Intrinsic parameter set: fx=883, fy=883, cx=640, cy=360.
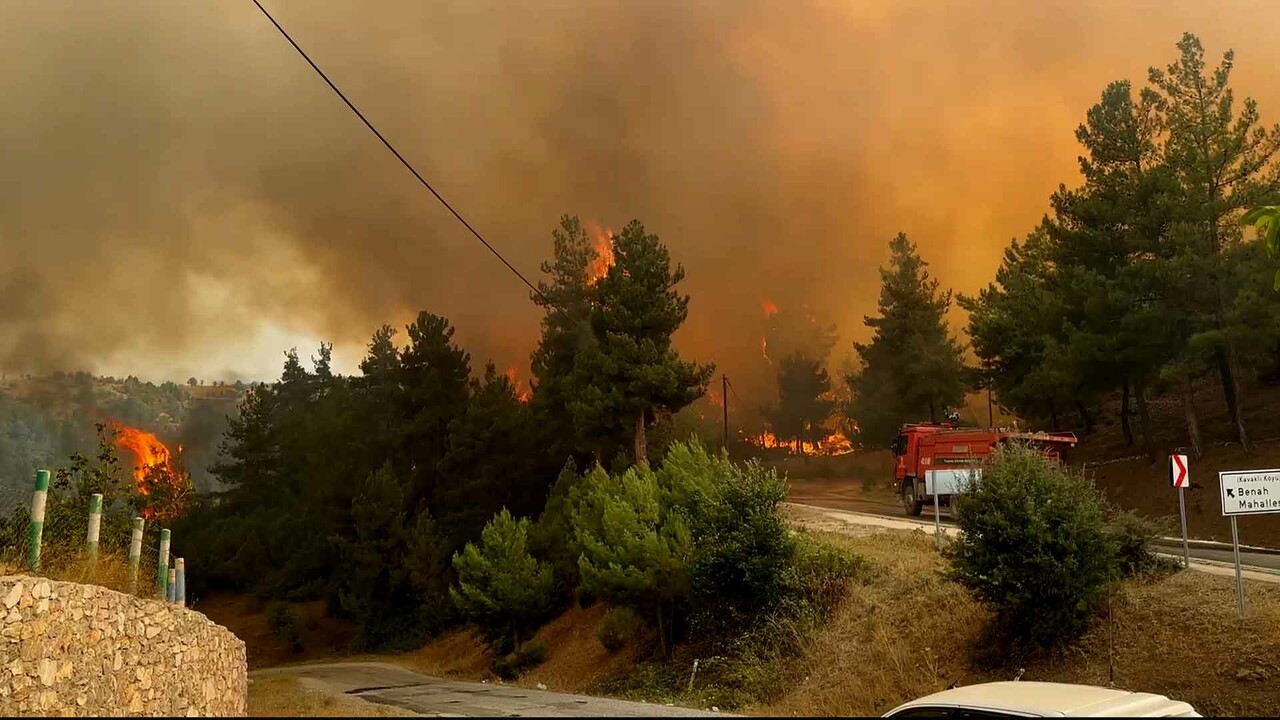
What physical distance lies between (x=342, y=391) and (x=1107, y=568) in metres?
96.4

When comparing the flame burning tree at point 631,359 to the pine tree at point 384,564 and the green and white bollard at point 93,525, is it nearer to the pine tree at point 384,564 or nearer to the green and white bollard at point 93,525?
the pine tree at point 384,564

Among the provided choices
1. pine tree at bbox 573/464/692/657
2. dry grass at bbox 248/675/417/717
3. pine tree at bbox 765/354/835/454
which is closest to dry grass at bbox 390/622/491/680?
pine tree at bbox 573/464/692/657

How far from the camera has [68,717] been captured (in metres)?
10.2

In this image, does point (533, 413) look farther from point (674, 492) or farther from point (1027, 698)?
point (1027, 698)

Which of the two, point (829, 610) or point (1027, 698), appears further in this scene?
point (829, 610)

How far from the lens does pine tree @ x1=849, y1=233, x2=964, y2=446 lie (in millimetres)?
64812

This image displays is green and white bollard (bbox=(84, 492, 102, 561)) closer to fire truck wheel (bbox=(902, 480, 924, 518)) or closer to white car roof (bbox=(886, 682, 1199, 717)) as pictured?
white car roof (bbox=(886, 682, 1199, 717))

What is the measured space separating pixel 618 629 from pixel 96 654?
23.8 metres

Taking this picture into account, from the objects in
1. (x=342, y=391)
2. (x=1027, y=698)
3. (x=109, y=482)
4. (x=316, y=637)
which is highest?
(x=342, y=391)

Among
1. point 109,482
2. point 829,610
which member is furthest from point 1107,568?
point 109,482

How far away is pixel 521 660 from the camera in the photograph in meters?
38.3

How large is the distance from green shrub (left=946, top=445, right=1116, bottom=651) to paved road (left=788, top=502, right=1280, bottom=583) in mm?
4106

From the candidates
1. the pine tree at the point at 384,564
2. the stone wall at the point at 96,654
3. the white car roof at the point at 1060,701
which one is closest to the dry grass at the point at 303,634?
the pine tree at the point at 384,564

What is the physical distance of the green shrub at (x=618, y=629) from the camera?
33.1 metres
